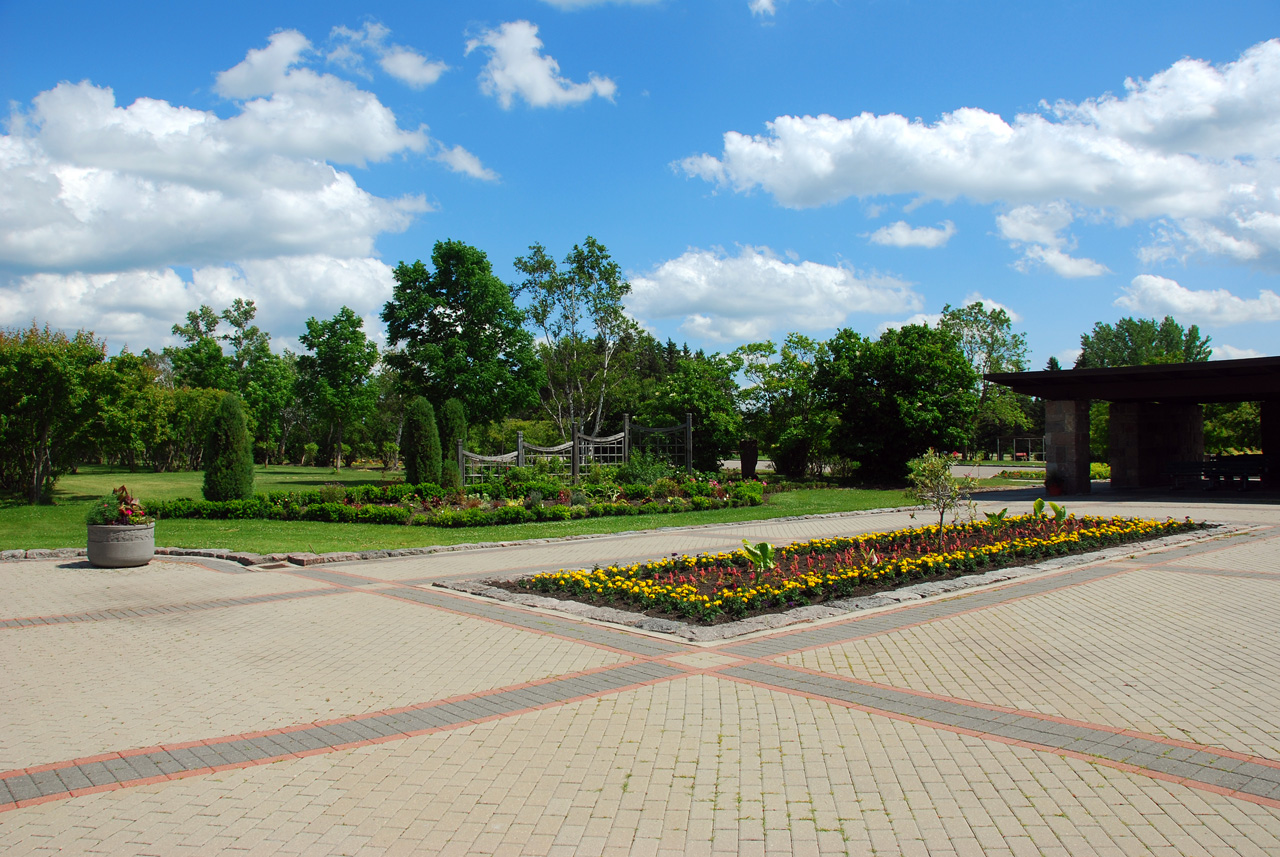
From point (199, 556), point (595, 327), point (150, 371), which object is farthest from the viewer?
point (595, 327)

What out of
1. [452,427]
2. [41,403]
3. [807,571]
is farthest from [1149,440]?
[41,403]

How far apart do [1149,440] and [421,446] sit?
24182mm

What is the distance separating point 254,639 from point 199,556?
6.35 m

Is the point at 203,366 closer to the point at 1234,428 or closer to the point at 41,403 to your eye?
the point at 41,403

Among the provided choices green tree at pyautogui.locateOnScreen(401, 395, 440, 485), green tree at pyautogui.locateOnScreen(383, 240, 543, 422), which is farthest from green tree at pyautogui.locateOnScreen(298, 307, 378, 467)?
green tree at pyautogui.locateOnScreen(401, 395, 440, 485)

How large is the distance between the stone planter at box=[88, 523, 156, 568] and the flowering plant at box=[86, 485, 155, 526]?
0.09 metres

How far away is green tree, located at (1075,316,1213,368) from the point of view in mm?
89938

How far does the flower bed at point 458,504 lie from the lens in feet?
58.0

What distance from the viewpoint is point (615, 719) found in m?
5.00

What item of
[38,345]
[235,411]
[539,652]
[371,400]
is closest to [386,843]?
[539,652]

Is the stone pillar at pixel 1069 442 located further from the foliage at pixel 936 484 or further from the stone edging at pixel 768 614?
the stone edging at pixel 768 614

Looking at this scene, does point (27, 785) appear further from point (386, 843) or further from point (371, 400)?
point (371, 400)

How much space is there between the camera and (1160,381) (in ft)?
75.0

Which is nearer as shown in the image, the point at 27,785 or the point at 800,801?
the point at 800,801
